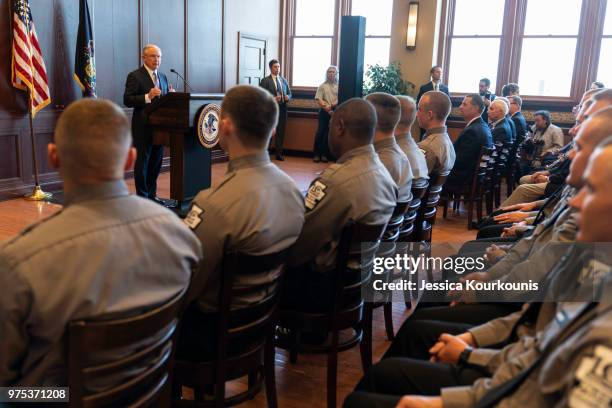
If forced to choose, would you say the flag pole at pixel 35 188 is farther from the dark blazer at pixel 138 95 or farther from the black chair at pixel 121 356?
the black chair at pixel 121 356

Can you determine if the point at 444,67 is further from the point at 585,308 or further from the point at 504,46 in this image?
the point at 585,308

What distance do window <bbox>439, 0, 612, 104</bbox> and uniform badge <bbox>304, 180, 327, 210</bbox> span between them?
7.54 m

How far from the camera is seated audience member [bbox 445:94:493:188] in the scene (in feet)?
16.9

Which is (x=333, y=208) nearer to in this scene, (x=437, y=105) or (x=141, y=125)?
(x=437, y=105)

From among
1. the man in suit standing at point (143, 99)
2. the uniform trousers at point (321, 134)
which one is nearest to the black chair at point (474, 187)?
the man in suit standing at point (143, 99)

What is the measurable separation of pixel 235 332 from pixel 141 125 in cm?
410

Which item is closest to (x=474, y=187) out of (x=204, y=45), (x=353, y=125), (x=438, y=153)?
(x=438, y=153)

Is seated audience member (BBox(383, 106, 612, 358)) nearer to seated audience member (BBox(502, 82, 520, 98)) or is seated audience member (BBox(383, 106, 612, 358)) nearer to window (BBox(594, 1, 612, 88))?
seated audience member (BBox(502, 82, 520, 98))

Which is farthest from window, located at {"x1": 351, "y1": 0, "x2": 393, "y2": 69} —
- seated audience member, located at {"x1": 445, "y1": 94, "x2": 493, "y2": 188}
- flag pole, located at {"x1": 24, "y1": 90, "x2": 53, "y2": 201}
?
flag pole, located at {"x1": 24, "y1": 90, "x2": 53, "y2": 201}

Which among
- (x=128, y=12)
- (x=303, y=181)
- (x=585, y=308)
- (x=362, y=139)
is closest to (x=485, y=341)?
(x=585, y=308)

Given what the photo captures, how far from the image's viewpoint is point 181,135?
5051 millimetres

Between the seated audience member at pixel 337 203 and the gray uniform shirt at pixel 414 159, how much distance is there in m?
0.83

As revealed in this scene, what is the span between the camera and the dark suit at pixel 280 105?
9.16 m

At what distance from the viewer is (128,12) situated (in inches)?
270
